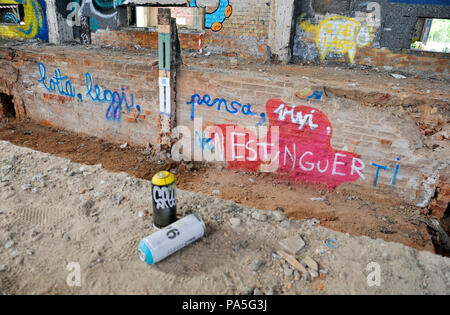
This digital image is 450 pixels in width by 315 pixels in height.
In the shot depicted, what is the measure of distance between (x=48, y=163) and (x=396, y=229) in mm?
4890

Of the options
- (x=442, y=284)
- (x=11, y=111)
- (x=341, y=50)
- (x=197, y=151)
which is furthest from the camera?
(x=11, y=111)

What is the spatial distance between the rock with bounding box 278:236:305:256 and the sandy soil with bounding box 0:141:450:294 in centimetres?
4

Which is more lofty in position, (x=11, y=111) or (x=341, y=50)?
(x=341, y=50)

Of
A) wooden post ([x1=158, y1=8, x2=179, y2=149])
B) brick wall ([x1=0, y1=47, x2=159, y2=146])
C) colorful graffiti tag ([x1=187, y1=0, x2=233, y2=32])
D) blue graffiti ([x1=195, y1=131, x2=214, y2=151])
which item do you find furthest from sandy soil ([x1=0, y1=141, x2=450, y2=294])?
colorful graffiti tag ([x1=187, y1=0, x2=233, y2=32])

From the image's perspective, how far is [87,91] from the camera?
21.4ft

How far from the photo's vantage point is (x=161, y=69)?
5379 millimetres

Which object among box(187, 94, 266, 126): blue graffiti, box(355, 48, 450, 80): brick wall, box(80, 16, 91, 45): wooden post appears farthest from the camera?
box(80, 16, 91, 45): wooden post

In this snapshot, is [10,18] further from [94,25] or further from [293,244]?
[293,244]

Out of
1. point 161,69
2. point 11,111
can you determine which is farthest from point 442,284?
point 11,111

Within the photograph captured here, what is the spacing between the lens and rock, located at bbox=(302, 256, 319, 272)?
2799mm

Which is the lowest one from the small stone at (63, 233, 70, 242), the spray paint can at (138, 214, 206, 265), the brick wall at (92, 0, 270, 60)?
the small stone at (63, 233, 70, 242)

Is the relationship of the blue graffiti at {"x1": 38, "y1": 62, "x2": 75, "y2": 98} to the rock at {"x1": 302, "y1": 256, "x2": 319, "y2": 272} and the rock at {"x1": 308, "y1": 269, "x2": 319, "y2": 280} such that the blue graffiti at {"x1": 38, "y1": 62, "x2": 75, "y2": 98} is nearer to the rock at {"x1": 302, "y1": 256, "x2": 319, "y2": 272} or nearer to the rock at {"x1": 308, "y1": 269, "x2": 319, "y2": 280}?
the rock at {"x1": 302, "y1": 256, "x2": 319, "y2": 272}

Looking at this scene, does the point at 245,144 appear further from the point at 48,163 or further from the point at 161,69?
the point at 48,163

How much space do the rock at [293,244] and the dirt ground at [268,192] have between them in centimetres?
111
